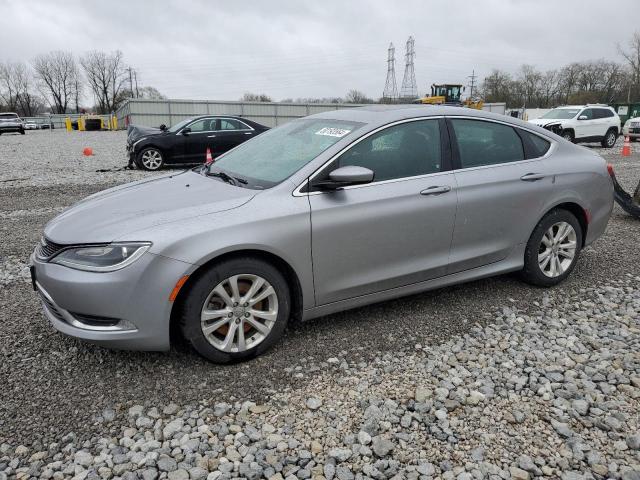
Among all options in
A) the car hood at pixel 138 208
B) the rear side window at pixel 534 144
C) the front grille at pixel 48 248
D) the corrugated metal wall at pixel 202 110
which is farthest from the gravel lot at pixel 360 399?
the corrugated metal wall at pixel 202 110

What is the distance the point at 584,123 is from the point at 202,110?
2404 cm

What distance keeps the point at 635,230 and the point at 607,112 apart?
1608 cm

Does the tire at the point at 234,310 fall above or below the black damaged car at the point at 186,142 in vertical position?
below

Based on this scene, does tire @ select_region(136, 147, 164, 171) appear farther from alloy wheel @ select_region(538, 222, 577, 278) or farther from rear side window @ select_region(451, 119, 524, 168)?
alloy wheel @ select_region(538, 222, 577, 278)

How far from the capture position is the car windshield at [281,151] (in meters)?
3.43

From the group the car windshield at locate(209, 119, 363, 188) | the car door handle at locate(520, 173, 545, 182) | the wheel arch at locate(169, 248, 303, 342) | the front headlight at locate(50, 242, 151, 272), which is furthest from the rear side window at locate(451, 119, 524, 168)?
the front headlight at locate(50, 242, 151, 272)

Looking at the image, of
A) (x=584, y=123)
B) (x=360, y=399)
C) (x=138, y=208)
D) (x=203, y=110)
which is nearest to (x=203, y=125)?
(x=138, y=208)

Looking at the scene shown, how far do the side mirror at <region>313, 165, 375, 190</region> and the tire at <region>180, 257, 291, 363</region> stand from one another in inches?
25.0

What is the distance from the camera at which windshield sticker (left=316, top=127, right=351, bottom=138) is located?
140 inches

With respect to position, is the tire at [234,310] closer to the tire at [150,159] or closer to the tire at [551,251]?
the tire at [551,251]

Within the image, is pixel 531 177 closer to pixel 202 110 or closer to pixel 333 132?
pixel 333 132

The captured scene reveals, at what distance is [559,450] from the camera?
7.98 feet

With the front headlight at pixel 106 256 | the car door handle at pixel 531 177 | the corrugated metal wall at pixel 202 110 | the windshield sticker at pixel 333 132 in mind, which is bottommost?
the front headlight at pixel 106 256

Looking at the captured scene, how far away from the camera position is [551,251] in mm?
4340
